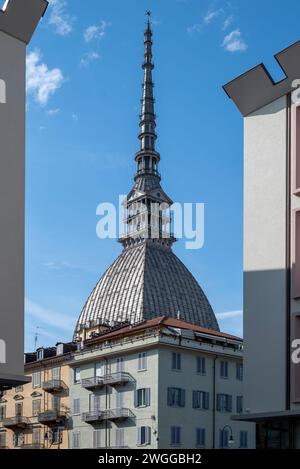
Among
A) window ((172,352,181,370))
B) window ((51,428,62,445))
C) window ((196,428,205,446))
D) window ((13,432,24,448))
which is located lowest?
window ((13,432,24,448))

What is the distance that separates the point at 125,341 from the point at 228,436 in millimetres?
10447

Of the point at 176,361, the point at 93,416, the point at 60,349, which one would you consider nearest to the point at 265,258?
the point at 176,361

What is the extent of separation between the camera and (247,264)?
77.6 feet

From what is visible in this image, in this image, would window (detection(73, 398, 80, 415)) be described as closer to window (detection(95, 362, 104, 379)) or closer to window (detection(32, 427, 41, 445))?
window (detection(95, 362, 104, 379))

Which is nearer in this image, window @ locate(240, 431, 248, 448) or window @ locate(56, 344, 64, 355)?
window @ locate(240, 431, 248, 448)

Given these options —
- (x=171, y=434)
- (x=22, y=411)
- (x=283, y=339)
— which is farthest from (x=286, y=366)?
(x=22, y=411)

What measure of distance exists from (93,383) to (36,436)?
10.5 metres

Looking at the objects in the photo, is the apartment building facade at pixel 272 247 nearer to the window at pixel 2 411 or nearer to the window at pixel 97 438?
the window at pixel 97 438

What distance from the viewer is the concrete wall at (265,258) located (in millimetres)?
22203

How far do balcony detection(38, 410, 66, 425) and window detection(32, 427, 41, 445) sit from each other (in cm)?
166

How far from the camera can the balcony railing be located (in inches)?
2341

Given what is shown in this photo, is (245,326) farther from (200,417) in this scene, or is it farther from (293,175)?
(200,417)

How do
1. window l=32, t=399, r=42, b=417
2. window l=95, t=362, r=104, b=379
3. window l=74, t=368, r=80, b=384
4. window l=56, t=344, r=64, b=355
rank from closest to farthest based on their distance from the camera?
window l=95, t=362, r=104, b=379
window l=74, t=368, r=80, b=384
window l=56, t=344, r=64, b=355
window l=32, t=399, r=42, b=417

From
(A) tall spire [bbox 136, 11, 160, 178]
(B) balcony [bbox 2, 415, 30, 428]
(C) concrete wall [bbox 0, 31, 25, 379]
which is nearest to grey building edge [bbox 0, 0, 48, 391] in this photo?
(C) concrete wall [bbox 0, 31, 25, 379]
